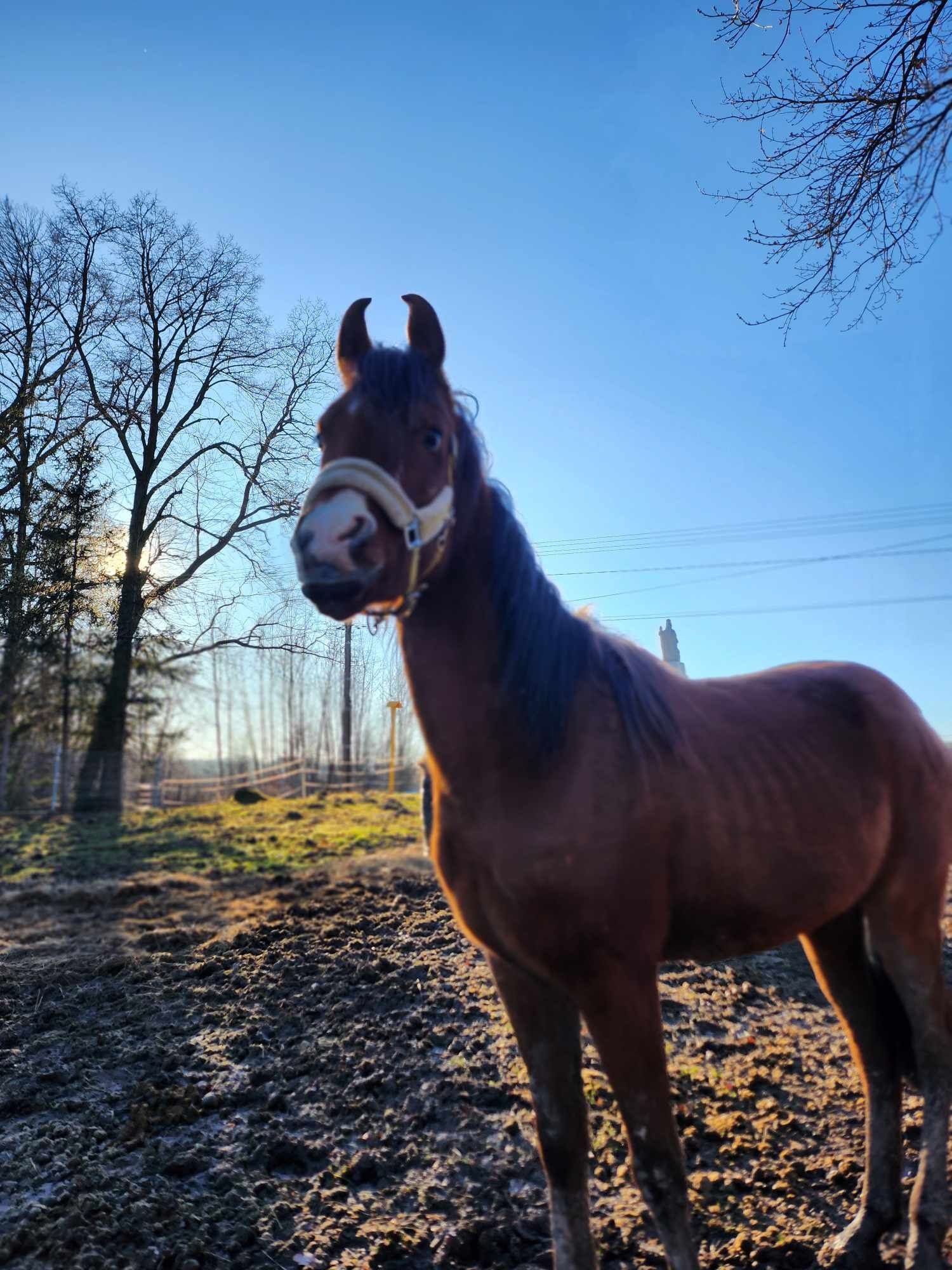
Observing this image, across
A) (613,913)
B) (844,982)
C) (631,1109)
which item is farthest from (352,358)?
(844,982)

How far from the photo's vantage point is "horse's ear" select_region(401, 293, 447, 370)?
2271mm

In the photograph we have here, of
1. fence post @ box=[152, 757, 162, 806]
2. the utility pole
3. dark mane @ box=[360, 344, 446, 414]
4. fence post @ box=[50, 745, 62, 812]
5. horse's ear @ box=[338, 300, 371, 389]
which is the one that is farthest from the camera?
fence post @ box=[152, 757, 162, 806]

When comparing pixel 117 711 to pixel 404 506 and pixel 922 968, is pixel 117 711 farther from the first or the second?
pixel 922 968

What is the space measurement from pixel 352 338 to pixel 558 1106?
2431mm

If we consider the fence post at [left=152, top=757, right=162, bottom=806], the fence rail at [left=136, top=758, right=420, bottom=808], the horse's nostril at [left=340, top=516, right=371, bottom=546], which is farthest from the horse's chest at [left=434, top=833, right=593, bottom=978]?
the fence post at [left=152, top=757, right=162, bottom=806]

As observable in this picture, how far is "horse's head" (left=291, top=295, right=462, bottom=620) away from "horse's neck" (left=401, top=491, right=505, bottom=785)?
0.30 feet

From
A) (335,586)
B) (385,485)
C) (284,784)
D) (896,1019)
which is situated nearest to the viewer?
(335,586)

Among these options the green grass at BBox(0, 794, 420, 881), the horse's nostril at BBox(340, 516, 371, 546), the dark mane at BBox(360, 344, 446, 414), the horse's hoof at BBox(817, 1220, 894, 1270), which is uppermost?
the dark mane at BBox(360, 344, 446, 414)

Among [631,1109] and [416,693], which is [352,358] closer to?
[416,693]

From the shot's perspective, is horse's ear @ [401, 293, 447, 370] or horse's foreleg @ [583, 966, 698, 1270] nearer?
horse's foreleg @ [583, 966, 698, 1270]

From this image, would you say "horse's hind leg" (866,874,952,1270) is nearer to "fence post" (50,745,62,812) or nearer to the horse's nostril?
the horse's nostril

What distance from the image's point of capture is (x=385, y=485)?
→ 1.92m

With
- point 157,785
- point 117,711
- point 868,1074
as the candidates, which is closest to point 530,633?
point 868,1074

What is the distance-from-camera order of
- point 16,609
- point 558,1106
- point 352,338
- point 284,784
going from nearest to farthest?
point 558,1106 < point 352,338 < point 16,609 < point 284,784
